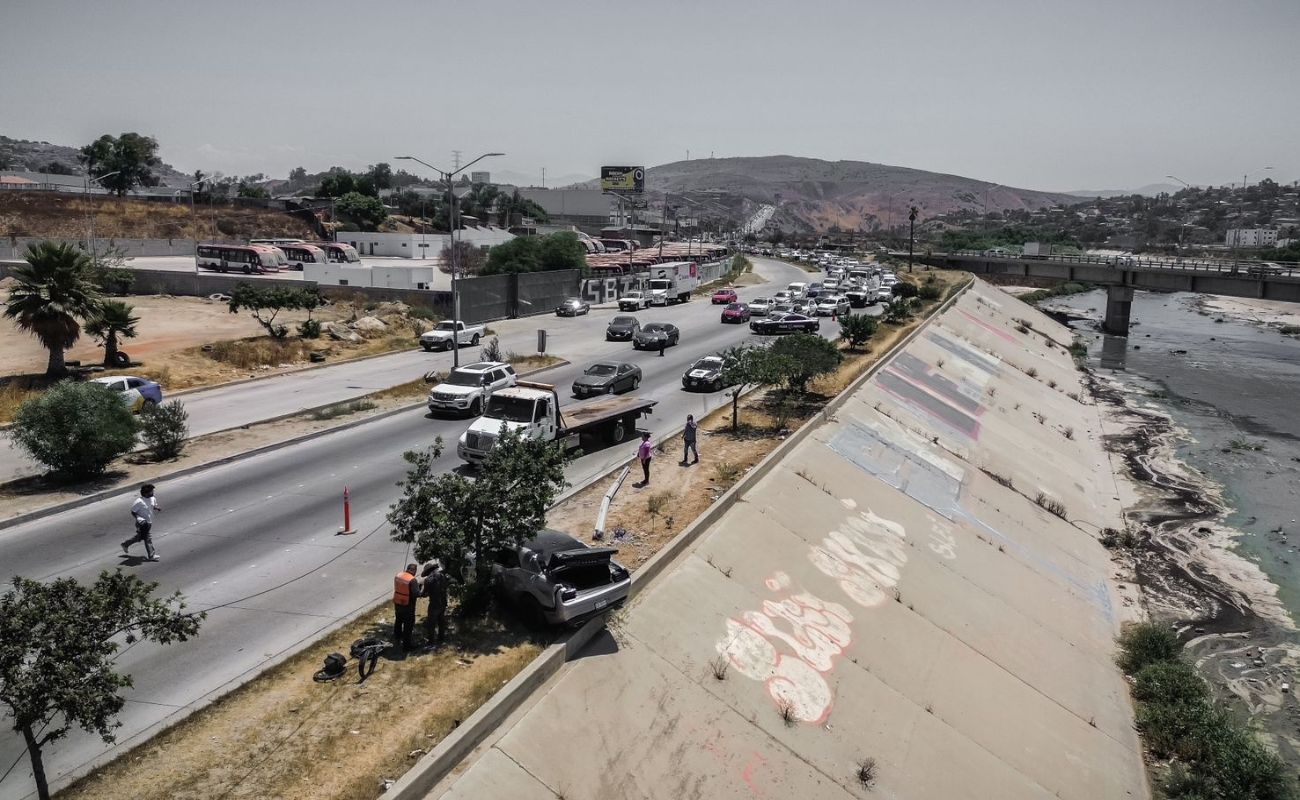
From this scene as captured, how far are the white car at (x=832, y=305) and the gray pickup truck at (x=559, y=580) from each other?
55013 mm

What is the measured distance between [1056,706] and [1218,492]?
21172 millimetres

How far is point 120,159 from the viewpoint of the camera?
5074 inches

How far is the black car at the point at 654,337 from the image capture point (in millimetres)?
49188

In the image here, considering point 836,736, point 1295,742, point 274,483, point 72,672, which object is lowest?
point 1295,742

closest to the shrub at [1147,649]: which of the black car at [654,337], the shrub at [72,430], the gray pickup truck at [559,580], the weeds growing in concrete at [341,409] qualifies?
the gray pickup truck at [559,580]

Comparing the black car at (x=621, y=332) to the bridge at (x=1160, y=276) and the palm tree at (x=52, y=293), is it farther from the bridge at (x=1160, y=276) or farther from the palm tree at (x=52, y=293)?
the bridge at (x=1160, y=276)

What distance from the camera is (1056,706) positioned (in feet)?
62.0

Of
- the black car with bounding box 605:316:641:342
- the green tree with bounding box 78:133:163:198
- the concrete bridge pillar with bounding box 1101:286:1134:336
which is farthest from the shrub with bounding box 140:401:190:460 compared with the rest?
the green tree with bounding box 78:133:163:198

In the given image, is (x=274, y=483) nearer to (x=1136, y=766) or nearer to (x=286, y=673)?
(x=286, y=673)

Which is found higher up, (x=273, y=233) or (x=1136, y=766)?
(x=273, y=233)

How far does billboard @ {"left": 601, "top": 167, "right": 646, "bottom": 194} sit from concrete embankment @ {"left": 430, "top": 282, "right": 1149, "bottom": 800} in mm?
161371

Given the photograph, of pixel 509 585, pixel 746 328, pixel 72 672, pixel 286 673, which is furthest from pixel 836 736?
pixel 746 328

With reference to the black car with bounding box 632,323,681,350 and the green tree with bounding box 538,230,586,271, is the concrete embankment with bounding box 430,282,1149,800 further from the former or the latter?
the green tree with bounding box 538,230,586,271

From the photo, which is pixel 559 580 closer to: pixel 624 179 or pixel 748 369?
pixel 748 369
